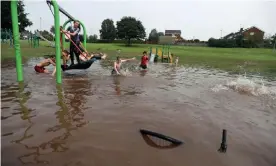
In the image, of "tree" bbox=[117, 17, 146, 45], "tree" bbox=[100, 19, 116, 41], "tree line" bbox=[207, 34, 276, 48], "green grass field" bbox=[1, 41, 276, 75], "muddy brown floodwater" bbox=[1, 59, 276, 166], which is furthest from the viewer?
"tree" bbox=[100, 19, 116, 41]

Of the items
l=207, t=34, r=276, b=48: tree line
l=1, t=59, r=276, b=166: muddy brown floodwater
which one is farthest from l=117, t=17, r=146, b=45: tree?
l=1, t=59, r=276, b=166: muddy brown floodwater

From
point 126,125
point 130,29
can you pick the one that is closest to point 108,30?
point 130,29

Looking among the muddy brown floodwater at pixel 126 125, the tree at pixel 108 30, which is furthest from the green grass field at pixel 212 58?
the tree at pixel 108 30

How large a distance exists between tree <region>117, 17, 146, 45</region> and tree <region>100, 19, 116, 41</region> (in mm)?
11692

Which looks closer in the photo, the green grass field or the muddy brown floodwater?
the muddy brown floodwater

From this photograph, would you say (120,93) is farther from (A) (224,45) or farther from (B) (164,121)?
(A) (224,45)

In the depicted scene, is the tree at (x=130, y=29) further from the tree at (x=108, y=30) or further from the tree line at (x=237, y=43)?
the tree line at (x=237, y=43)

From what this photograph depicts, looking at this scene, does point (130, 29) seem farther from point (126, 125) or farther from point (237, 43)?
point (126, 125)

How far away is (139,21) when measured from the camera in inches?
2552

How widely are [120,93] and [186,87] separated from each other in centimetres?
317

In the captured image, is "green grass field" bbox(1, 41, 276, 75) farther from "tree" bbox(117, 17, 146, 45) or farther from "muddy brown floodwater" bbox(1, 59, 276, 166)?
"tree" bbox(117, 17, 146, 45)

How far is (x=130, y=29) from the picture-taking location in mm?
61344

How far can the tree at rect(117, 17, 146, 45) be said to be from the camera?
61531mm

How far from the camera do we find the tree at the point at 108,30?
7599cm
